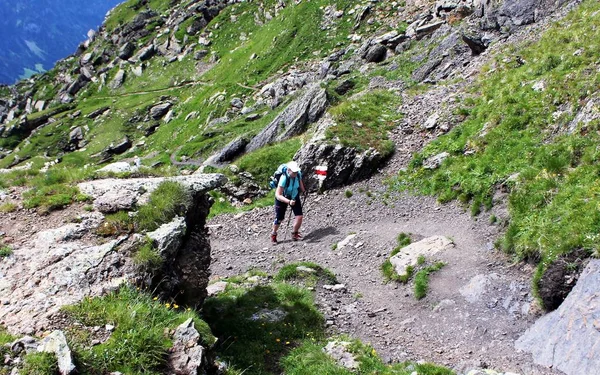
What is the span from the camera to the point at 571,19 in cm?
2483

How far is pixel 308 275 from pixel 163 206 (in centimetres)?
587

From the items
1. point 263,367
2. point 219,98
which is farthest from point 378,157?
point 219,98

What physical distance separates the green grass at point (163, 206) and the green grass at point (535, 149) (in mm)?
9174

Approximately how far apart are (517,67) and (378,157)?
959 centimetres

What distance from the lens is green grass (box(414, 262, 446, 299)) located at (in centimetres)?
1214

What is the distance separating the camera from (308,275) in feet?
46.7

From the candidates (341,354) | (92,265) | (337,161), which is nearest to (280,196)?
(337,161)

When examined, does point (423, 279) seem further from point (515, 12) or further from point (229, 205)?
point (515, 12)

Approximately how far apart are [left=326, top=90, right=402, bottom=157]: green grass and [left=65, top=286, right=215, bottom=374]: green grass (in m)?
16.8

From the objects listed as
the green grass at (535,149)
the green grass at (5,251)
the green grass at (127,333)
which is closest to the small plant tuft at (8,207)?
the green grass at (5,251)

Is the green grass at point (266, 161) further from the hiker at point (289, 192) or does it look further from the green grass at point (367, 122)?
the hiker at point (289, 192)

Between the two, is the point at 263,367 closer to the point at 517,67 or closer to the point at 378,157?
the point at 378,157

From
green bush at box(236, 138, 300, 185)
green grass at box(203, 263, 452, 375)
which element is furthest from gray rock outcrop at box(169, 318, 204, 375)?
green bush at box(236, 138, 300, 185)

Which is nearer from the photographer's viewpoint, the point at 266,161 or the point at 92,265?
the point at 92,265
